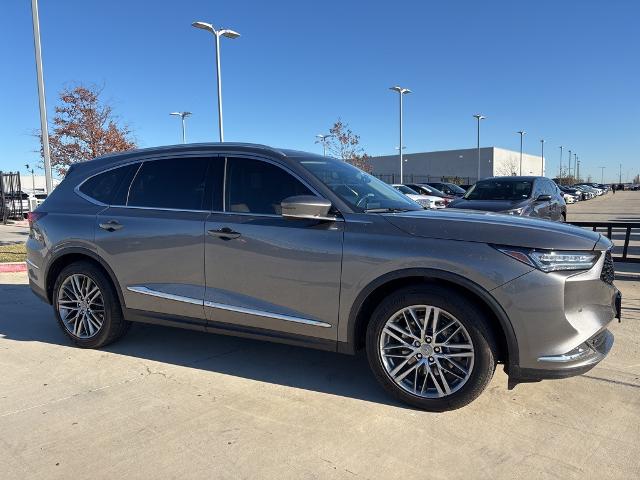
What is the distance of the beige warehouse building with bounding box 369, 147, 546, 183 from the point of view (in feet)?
283

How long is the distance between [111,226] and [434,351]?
2962mm

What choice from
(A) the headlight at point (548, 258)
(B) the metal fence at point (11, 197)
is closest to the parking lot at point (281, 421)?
(A) the headlight at point (548, 258)

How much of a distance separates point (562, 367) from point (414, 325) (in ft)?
3.01

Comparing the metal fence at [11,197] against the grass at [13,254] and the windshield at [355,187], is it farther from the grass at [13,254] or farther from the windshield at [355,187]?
the windshield at [355,187]

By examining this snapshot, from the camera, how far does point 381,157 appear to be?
102 meters

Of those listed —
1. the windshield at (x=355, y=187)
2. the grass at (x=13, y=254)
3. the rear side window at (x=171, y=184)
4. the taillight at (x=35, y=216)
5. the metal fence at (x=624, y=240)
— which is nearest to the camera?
the windshield at (x=355, y=187)

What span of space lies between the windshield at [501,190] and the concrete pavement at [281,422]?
6042 mm

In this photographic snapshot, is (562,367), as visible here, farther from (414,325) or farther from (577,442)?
(414,325)

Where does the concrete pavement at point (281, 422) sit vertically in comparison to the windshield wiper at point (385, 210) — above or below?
Result: below

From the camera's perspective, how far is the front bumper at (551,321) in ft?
10.2

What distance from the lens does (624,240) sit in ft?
43.0

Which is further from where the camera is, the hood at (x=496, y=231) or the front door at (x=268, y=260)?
the front door at (x=268, y=260)

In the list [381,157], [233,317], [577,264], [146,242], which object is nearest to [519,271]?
[577,264]

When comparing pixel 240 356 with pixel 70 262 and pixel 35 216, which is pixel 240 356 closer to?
pixel 70 262
